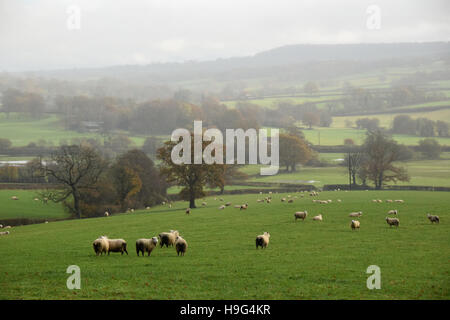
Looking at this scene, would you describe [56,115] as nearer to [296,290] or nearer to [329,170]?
[329,170]

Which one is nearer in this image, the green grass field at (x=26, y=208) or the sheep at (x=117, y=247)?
the sheep at (x=117, y=247)

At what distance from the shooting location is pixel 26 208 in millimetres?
67000

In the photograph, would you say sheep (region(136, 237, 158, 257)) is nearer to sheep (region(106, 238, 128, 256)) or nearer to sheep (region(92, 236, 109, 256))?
sheep (region(106, 238, 128, 256))

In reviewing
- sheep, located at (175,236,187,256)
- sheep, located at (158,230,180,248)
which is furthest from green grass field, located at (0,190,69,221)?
sheep, located at (175,236,187,256)

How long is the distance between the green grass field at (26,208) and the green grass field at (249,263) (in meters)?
27.5

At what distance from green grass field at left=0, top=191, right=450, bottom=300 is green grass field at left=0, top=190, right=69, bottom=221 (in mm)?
27541

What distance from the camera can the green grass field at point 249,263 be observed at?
58.7 ft

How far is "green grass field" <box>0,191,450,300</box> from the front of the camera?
17.9 m

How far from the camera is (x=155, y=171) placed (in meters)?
78.6

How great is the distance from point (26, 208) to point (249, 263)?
52.7 metres

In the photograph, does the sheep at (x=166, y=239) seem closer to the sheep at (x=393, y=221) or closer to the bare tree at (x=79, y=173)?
the sheep at (x=393, y=221)

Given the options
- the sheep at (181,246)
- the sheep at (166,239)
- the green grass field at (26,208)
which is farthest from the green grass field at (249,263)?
the green grass field at (26,208)
